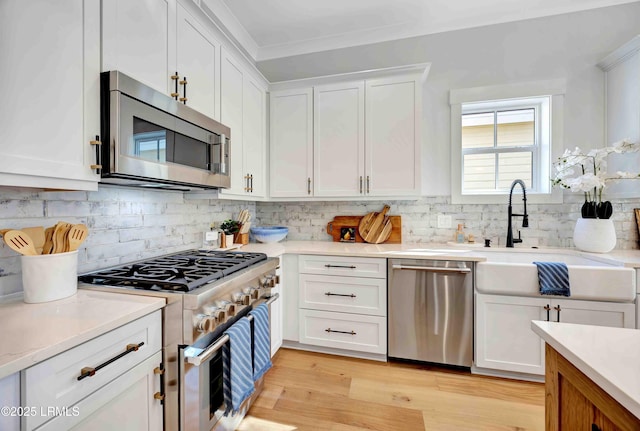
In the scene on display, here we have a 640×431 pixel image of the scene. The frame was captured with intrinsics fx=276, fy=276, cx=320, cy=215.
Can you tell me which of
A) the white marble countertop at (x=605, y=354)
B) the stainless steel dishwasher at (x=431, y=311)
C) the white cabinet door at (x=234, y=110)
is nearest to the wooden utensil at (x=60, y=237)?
the white cabinet door at (x=234, y=110)

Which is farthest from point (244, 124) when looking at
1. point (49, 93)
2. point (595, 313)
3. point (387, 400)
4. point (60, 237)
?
point (595, 313)

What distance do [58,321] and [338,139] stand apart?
7.30 ft

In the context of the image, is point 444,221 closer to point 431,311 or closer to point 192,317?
point 431,311

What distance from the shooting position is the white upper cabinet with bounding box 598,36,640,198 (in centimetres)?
202

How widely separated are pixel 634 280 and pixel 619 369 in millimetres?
1744

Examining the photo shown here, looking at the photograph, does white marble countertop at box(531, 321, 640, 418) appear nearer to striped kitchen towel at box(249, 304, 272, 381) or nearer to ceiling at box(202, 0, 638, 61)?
striped kitchen towel at box(249, 304, 272, 381)

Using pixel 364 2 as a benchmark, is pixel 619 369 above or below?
below

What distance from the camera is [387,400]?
5.94 ft

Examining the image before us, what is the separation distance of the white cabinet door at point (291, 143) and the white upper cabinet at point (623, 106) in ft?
8.04

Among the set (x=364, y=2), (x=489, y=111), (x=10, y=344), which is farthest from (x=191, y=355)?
(x=489, y=111)

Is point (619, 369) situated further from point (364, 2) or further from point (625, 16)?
point (625, 16)

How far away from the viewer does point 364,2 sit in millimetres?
2131

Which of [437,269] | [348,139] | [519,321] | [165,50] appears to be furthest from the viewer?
[348,139]

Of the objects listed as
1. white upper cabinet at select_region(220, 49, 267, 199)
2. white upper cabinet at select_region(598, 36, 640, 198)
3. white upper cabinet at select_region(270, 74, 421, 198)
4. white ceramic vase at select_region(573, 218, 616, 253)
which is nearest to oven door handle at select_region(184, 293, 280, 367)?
white upper cabinet at select_region(220, 49, 267, 199)
